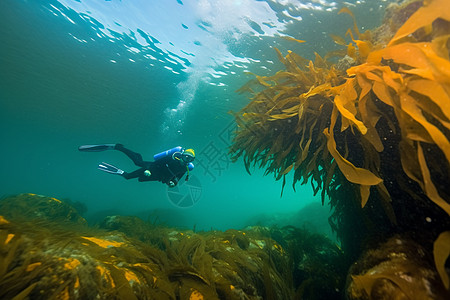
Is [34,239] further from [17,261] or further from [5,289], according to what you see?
[5,289]

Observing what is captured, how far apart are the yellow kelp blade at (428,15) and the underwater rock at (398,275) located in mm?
1818

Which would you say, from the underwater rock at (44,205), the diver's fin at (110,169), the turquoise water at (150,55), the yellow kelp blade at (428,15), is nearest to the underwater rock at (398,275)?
the yellow kelp blade at (428,15)

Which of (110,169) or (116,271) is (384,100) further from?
(110,169)

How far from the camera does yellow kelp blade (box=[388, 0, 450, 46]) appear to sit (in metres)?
1.62

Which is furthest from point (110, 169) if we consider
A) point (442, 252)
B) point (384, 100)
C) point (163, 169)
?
point (442, 252)

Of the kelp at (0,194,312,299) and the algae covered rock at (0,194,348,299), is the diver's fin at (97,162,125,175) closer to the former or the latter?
the algae covered rock at (0,194,348,299)

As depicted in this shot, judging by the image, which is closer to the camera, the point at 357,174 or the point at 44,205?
the point at 357,174

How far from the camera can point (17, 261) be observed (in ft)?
5.15

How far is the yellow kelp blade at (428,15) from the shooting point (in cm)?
162

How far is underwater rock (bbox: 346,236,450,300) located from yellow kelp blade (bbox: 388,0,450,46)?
1818 millimetres

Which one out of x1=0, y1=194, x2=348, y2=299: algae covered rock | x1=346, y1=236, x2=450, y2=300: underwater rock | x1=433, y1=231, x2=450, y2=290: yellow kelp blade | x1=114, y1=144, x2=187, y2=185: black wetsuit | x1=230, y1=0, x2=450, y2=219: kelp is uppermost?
x1=230, y1=0, x2=450, y2=219: kelp

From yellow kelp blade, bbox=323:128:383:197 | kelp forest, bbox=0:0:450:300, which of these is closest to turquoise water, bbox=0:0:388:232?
kelp forest, bbox=0:0:450:300

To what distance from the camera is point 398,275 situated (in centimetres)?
135

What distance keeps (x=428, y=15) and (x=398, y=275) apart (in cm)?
213
